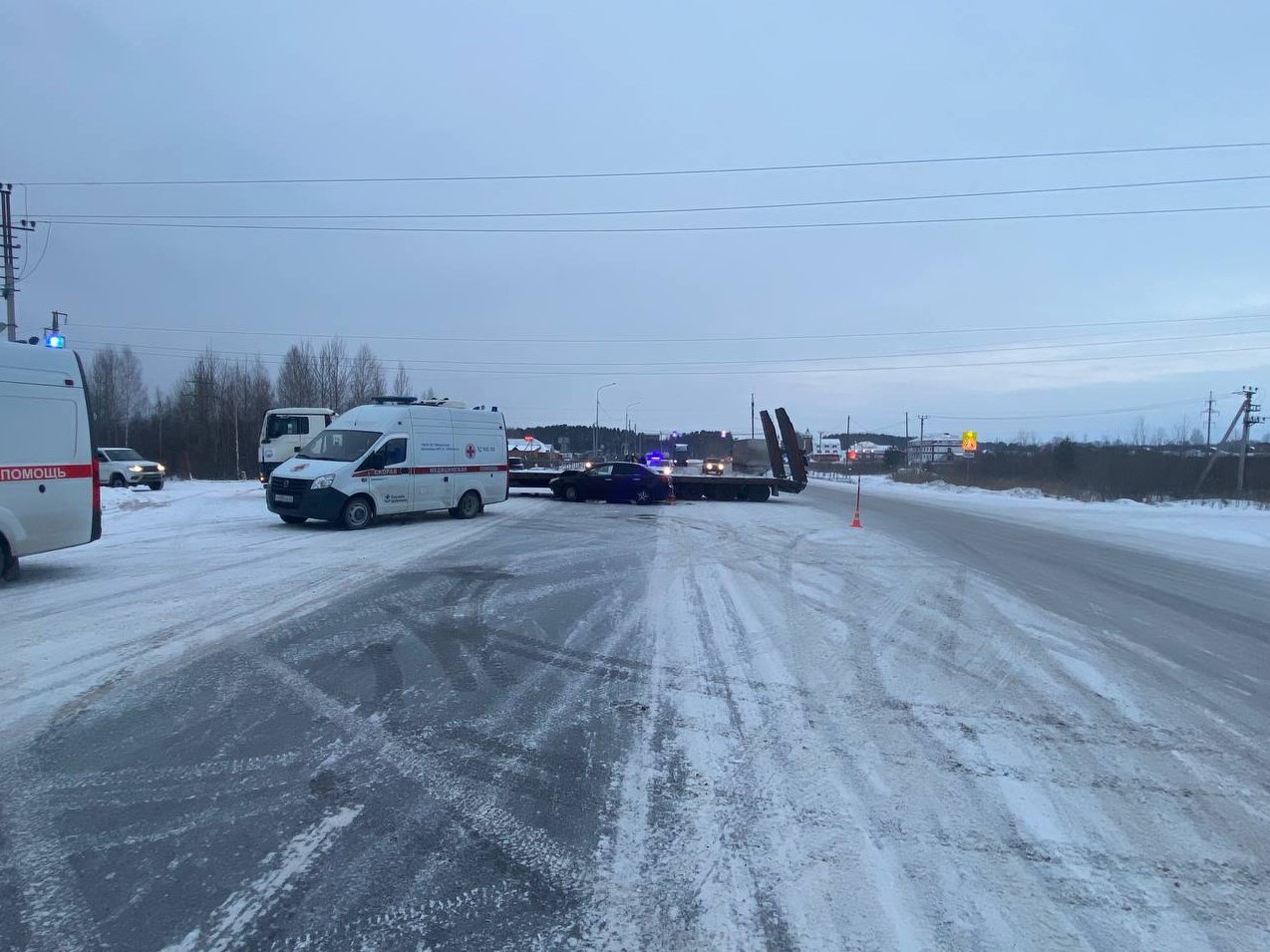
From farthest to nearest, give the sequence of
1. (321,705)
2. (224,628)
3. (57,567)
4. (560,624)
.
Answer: (57,567) < (560,624) < (224,628) < (321,705)

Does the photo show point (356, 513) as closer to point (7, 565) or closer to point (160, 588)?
point (160, 588)

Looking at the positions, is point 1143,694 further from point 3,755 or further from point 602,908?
point 3,755

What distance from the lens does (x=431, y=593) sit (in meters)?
9.51

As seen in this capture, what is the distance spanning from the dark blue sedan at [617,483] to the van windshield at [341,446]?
1134cm

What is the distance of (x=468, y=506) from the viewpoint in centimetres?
1919

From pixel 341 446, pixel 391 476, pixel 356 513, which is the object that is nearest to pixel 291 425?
pixel 341 446

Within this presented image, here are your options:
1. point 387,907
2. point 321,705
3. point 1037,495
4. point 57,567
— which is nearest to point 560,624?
point 321,705

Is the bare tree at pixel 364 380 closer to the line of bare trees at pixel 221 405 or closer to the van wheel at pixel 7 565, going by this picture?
the line of bare trees at pixel 221 405

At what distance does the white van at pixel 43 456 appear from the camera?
366 inches

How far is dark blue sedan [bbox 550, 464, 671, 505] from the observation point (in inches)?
1061

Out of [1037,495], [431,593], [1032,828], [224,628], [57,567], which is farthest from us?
[1037,495]

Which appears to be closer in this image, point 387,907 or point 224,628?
point 387,907

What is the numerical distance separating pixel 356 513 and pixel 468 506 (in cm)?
363

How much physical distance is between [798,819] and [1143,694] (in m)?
3.94
